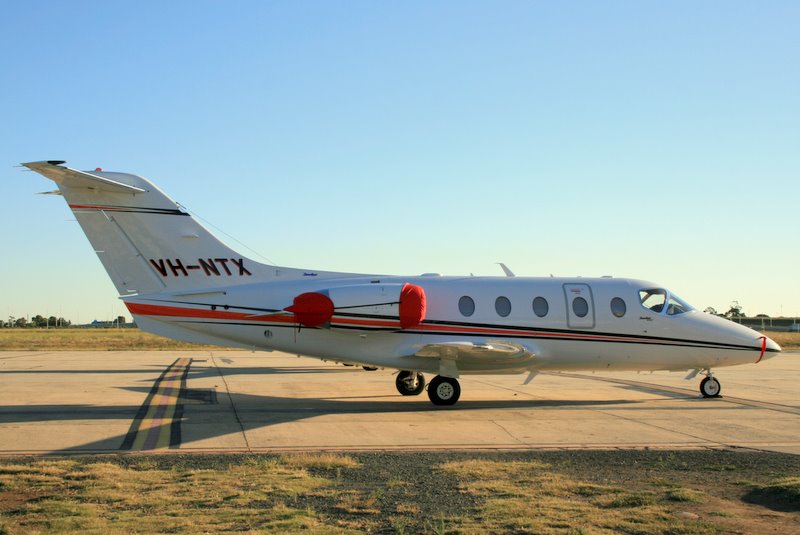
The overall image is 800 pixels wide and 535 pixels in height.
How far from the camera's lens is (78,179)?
1647 cm

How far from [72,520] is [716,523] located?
20.4 ft

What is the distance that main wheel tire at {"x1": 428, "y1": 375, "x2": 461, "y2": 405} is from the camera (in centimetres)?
1784

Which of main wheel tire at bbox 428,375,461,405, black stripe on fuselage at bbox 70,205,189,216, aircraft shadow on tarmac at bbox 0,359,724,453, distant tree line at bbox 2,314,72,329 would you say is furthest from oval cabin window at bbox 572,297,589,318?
distant tree line at bbox 2,314,72,329

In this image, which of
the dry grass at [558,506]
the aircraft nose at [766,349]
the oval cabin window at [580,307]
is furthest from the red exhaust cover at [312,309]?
the aircraft nose at [766,349]

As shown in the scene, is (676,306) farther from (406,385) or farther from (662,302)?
(406,385)

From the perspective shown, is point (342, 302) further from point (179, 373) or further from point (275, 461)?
point (179, 373)

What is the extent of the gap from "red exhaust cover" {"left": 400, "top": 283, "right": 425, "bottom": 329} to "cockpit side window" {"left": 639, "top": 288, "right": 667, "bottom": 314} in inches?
244

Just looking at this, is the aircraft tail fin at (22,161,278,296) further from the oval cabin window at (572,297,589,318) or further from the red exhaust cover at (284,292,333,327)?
the oval cabin window at (572,297,589,318)

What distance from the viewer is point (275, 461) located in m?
10.4

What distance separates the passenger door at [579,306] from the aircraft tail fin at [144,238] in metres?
8.26

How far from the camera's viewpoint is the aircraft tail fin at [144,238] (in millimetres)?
16938

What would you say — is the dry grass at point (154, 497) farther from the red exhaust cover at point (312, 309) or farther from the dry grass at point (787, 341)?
the dry grass at point (787, 341)

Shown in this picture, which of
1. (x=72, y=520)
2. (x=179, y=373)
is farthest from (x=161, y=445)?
(x=179, y=373)

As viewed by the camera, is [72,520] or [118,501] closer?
[72,520]
